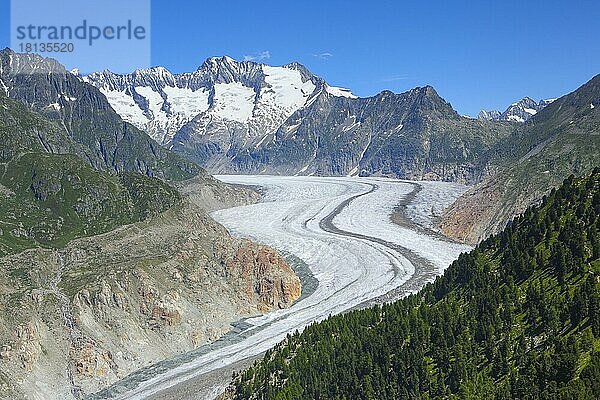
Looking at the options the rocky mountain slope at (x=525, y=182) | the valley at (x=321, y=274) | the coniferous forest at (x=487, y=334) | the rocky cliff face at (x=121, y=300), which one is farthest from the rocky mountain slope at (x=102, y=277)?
the rocky mountain slope at (x=525, y=182)

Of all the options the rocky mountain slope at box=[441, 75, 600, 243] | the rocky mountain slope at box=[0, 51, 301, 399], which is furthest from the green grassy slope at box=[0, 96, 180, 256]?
the rocky mountain slope at box=[441, 75, 600, 243]

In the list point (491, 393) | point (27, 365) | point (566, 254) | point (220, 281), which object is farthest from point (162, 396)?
point (566, 254)

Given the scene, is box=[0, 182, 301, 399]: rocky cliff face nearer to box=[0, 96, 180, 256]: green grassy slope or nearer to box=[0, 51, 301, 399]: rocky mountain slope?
box=[0, 51, 301, 399]: rocky mountain slope

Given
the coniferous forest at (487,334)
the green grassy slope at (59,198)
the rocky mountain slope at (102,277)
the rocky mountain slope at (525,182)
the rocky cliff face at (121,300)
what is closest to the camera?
the coniferous forest at (487,334)

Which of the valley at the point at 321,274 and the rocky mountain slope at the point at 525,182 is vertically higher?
the rocky mountain slope at the point at 525,182

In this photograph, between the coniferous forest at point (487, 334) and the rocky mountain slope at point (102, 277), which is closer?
the coniferous forest at point (487, 334)

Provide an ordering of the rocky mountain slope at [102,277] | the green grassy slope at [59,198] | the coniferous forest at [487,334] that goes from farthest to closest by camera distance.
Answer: the green grassy slope at [59,198]
the rocky mountain slope at [102,277]
the coniferous forest at [487,334]

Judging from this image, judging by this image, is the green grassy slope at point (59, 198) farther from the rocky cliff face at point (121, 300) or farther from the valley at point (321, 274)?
the valley at point (321, 274)
